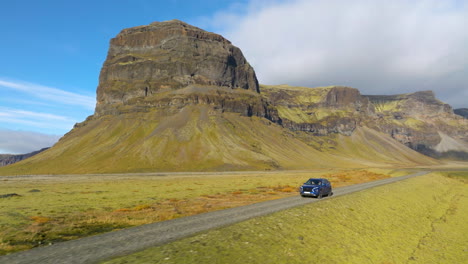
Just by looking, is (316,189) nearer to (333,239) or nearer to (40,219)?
(333,239)

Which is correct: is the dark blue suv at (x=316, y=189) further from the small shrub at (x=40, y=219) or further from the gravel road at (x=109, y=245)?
the small shrub at (x=40, y=219)

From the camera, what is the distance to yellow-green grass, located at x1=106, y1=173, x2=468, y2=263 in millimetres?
11805

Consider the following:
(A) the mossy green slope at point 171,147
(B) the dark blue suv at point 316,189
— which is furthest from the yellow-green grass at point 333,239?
(A) the mossy green slope at point 171,147

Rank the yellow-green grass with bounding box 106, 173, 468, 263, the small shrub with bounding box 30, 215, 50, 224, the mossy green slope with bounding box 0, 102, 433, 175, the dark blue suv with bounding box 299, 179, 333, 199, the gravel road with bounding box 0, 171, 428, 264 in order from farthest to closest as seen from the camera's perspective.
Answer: the mossy green slope with bounding box 0, 102, 433, 175
the dark blue suv with bounding box 299, 179, 333, 199
the small shrub with bounding box 30, 215, 50, 224
the yellow-green grass with bounding box 106, 173, 468, 263
the gravel road with bounding box 0, 171, 428, 264

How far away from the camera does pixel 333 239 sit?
16109 mm

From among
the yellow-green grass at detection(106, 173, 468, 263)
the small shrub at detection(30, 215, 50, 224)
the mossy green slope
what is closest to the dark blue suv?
the yellow-green grass at detection(106, 173, 468, 263)

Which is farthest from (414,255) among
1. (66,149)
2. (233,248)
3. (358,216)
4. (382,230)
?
(66,149)

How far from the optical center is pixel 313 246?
14445mm

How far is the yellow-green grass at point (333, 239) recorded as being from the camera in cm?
1180

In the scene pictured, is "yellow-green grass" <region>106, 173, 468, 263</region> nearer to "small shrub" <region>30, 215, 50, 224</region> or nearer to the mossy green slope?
"small shrub" <region>30, 215, 50, 224</region>

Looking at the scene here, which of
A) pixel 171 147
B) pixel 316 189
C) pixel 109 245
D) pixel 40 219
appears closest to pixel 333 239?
pixel 109 245

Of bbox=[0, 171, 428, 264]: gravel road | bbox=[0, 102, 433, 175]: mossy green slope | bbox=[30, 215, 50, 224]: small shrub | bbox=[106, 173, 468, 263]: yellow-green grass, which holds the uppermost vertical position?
bbox=[0, 102, 433, 175]: mossy green slope

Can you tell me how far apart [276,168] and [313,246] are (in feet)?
444

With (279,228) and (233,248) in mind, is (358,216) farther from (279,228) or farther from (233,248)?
(233,248)
